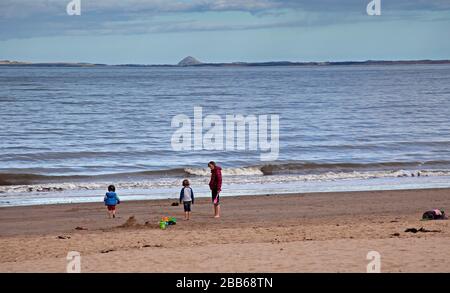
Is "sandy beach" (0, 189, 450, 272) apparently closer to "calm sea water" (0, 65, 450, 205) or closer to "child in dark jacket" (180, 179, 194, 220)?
"child in dark jacket" (180, 179, 194, 220)

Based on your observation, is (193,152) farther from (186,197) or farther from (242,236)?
(242,236)

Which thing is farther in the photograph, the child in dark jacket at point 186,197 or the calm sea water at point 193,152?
the calm sea water at point 193,152

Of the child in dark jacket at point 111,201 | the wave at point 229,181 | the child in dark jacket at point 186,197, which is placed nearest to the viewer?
the child in dark jacket at point 186,197

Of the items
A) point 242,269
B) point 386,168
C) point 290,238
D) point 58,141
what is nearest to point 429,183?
point 386,168

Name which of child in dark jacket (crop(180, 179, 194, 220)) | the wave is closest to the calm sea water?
the wave

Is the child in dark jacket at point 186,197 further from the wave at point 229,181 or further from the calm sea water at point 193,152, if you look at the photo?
the wave at point 229,181

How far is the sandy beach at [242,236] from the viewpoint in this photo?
507 inches

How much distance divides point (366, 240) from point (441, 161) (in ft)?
69.1

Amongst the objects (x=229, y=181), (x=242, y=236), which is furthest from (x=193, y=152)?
(x=242, y=236)

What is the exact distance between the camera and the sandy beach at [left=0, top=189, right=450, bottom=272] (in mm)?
12883

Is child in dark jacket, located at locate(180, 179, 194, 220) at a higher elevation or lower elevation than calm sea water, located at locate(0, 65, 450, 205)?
lower

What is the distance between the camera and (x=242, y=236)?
16.2 meters

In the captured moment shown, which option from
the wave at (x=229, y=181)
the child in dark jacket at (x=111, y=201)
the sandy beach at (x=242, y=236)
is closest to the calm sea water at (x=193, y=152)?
the wave at (x=229, y=181)

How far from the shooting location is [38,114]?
62906 millimetres
